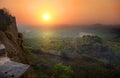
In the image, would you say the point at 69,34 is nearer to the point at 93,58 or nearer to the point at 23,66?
the point at 93,58

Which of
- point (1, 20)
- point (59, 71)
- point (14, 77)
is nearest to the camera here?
point (14, 77)

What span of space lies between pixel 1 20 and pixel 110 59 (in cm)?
3375

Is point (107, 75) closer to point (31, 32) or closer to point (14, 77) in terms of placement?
point (14, 77)

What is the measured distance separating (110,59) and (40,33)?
1727 inches

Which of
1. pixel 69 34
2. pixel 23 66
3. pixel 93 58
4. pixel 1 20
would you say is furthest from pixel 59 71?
pixel 69 34

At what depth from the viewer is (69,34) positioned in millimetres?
91375

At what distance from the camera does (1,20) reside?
71.6 ft

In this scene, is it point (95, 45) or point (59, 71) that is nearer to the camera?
point (59, 71)

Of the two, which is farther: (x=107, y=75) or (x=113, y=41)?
(x=113, y=41)

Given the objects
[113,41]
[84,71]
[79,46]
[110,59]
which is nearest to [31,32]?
[79,46]

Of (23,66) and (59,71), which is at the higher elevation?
(23,66)

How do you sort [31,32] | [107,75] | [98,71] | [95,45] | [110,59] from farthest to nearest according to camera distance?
[31,32] → [95,45] → [110,59] → [98,71] → [107,75]

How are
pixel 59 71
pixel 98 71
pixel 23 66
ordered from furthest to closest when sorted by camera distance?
pixel 98 71 < pixel 59 71 < pixel 23 66

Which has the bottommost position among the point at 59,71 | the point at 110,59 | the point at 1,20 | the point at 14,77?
the point at 110,59
